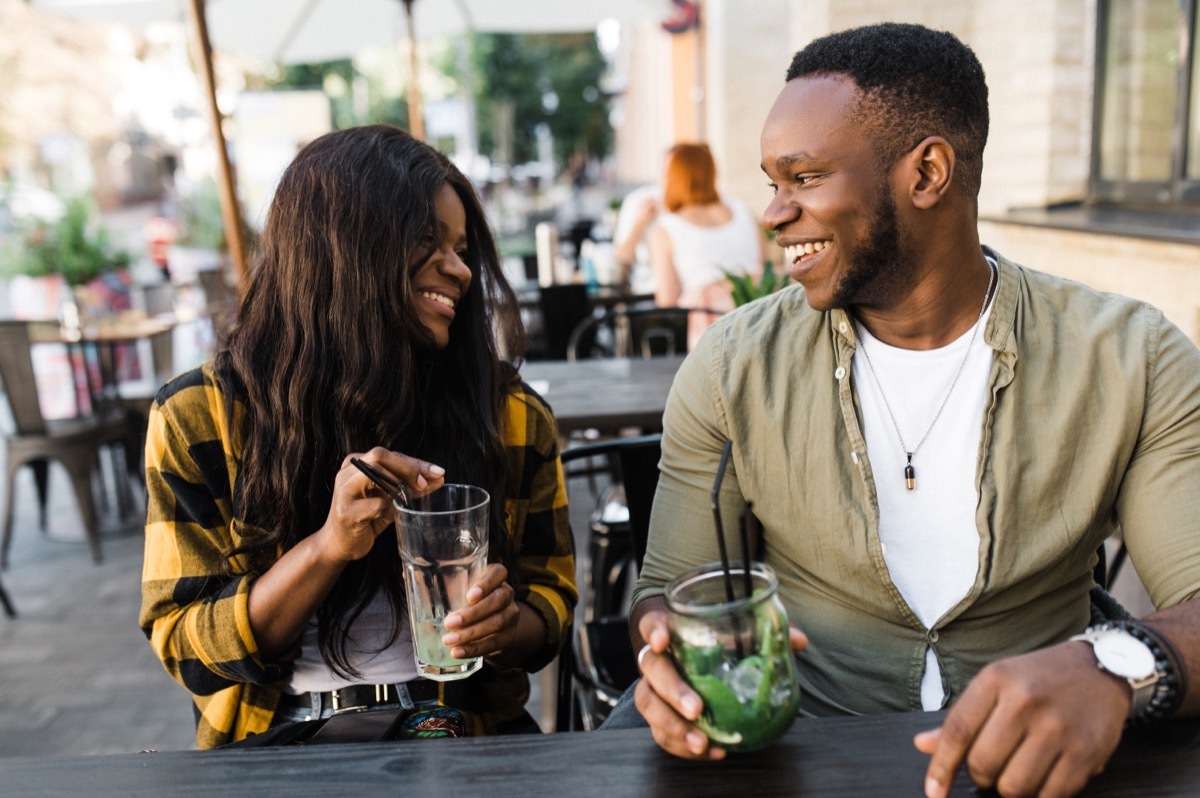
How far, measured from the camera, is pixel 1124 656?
1114mm

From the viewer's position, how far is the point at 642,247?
7812mm

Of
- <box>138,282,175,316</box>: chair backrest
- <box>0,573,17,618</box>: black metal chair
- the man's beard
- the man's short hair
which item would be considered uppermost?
the man's short hair

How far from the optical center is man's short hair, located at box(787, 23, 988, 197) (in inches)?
61.9

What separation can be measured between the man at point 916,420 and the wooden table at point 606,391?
1.35 meters

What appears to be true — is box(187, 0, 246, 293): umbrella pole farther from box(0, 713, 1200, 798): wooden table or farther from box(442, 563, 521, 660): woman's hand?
box(0, 713, 1200, 798): wooden table

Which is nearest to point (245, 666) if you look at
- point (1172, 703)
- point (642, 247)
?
point (1172, 703)

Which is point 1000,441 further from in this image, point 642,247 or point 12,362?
→ point 642,247

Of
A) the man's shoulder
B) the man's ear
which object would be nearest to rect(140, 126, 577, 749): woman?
the man's shoulder

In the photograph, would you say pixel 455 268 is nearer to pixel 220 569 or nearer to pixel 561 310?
pixel 220 569

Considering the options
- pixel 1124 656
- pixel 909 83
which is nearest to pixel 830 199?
pixel 909 83

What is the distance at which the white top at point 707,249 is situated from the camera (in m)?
5.30

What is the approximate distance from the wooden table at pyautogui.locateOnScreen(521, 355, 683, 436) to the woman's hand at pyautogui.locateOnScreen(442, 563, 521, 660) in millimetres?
1656

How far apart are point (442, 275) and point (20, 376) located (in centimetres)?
394

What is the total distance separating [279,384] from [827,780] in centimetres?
105
